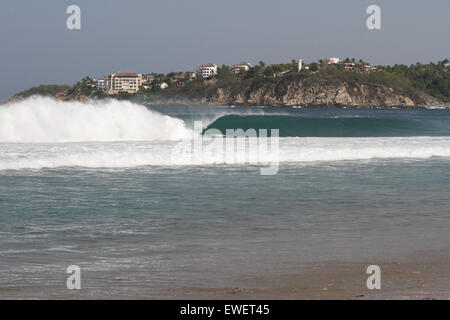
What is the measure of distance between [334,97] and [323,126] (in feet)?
413

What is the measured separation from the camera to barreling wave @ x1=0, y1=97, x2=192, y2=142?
19953 millimetres

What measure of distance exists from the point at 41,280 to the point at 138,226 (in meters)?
2.29

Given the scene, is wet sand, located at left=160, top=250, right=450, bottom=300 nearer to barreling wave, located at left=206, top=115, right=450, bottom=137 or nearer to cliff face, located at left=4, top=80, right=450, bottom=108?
barreling wave, located at left=206, top=115, right=450, bottom=137

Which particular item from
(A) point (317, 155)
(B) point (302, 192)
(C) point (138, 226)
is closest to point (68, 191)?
(C) point (138, 226)

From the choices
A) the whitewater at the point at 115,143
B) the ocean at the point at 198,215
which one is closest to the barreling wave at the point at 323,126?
the whitewater at the point at 115,143

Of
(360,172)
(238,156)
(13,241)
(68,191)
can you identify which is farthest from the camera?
(238,156)

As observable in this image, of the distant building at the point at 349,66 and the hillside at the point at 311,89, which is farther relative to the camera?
the distant building at the point at 349,66

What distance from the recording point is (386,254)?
607 cm

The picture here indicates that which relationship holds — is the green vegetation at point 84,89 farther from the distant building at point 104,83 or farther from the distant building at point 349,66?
the distant building at point 349,66

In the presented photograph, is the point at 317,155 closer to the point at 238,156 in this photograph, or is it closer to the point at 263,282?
the point at 238,156

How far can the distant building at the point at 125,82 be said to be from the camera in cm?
17775

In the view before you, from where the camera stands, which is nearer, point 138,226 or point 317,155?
point 138,226

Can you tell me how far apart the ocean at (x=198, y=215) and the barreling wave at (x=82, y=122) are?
159 inches

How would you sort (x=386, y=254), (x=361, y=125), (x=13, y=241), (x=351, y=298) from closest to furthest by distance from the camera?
(x=351, y=298) < (x=386, y=254) < (x=13, y=241) < (x=361, y=125)
